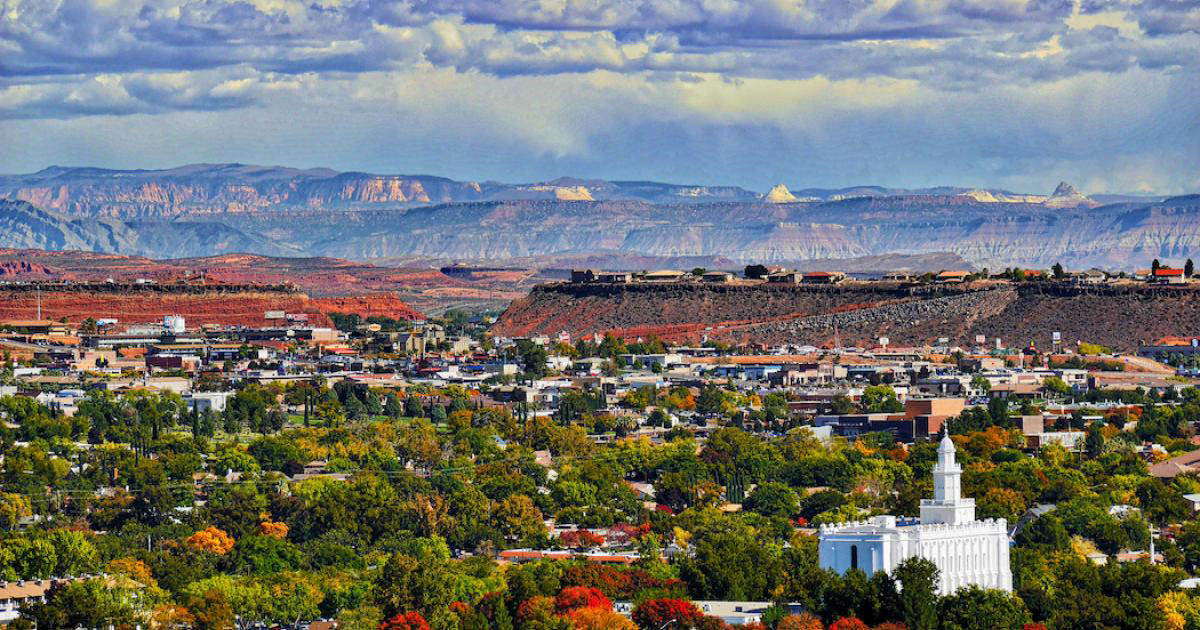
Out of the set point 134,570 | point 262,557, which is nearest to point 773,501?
point 262,557

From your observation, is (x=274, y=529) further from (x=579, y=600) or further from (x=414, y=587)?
(x=579, y=600)

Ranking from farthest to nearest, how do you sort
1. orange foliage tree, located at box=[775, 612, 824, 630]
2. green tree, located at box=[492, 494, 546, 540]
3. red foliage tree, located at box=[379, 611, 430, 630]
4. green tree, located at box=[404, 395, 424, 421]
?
green tree, located at box=[404, 395, 424, 421] < green tree, located at box=[492, 494, 546, 540] < red foliage tree, located at box=[379, 611, 430, 630] < orange foliage tree, located at box=[775, 612, 824, 630]

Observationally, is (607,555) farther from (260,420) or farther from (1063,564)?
(260,420)

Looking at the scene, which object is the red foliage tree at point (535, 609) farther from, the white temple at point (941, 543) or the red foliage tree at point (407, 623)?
the white temple at point (941, 543)

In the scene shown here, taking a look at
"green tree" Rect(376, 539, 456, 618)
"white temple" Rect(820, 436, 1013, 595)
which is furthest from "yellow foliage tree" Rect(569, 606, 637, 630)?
"white temple" Rect(820, 436, 1013, 595)

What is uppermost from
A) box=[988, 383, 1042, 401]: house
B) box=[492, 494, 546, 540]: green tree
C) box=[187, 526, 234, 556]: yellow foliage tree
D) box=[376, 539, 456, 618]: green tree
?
box=[376, 539, 456, 618]: green tree

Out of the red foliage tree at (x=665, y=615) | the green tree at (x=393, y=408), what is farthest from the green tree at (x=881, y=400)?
the red foliage tree at (x=665, y=615)

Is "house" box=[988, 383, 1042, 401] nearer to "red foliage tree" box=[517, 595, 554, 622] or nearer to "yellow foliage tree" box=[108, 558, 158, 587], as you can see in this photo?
"yellow foliage tree" box=[108, 558, 158, 587]
